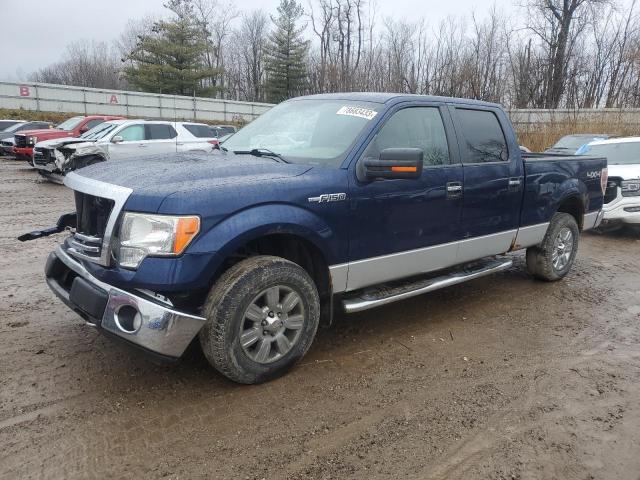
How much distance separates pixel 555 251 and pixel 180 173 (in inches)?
177

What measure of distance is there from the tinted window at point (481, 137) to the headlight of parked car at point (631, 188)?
503cm

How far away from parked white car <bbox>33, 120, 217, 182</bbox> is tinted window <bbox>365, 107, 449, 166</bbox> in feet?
27.4

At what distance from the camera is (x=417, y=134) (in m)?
4.20

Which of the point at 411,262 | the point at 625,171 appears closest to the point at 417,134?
the point at 411,262

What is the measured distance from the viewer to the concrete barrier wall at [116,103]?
2994 cm

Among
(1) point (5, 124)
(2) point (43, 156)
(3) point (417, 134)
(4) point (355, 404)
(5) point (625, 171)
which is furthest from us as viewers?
(1) point (5, 124)

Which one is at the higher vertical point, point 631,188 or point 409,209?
point 409,209

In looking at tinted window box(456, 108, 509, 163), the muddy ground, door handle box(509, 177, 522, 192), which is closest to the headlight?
the muddy ground

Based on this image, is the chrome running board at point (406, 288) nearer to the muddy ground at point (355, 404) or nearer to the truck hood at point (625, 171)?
the muddy ground at point (355, 404)

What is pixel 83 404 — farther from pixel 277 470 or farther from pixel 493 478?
pixel 493 478

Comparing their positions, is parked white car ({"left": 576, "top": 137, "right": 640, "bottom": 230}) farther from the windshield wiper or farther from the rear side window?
the rear side window

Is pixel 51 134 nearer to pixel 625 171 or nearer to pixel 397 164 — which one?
pixel 625 171

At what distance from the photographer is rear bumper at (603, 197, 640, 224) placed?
8562 mm

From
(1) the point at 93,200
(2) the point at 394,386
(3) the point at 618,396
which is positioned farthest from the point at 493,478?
(1) the point at 93,200
